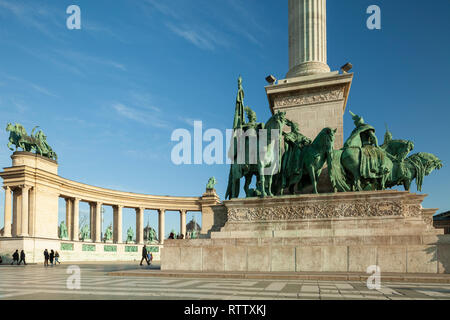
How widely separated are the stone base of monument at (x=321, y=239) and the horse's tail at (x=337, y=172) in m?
1.56

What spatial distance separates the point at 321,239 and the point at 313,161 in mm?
4429

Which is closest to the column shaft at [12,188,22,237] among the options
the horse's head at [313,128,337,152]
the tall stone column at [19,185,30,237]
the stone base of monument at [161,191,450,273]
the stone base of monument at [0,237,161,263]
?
the tall stone column at [19,185,30,237]

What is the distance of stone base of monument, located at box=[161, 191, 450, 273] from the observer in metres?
16.5

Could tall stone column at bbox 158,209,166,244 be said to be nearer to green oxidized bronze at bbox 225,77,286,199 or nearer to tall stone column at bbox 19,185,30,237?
tall stone column at bbox 19,185,30,237

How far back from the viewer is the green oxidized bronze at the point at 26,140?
2078 inches

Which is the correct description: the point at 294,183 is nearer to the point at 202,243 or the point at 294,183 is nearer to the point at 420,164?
the point at 202,243

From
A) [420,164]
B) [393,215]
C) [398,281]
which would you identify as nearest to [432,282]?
[398,281]

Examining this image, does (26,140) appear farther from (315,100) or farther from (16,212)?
(315,100)

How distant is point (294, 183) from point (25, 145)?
4545 cm

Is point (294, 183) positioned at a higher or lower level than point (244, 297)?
higher

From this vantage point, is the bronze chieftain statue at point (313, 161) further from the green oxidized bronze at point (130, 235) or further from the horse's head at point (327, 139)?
the green oxidized bronze at point (130, 235)

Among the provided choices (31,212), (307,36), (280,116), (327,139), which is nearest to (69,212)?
(31,212)

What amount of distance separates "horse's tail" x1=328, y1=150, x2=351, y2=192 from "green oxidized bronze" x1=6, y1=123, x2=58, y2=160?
4728 centimetres

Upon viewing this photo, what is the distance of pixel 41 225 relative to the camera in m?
51.8
